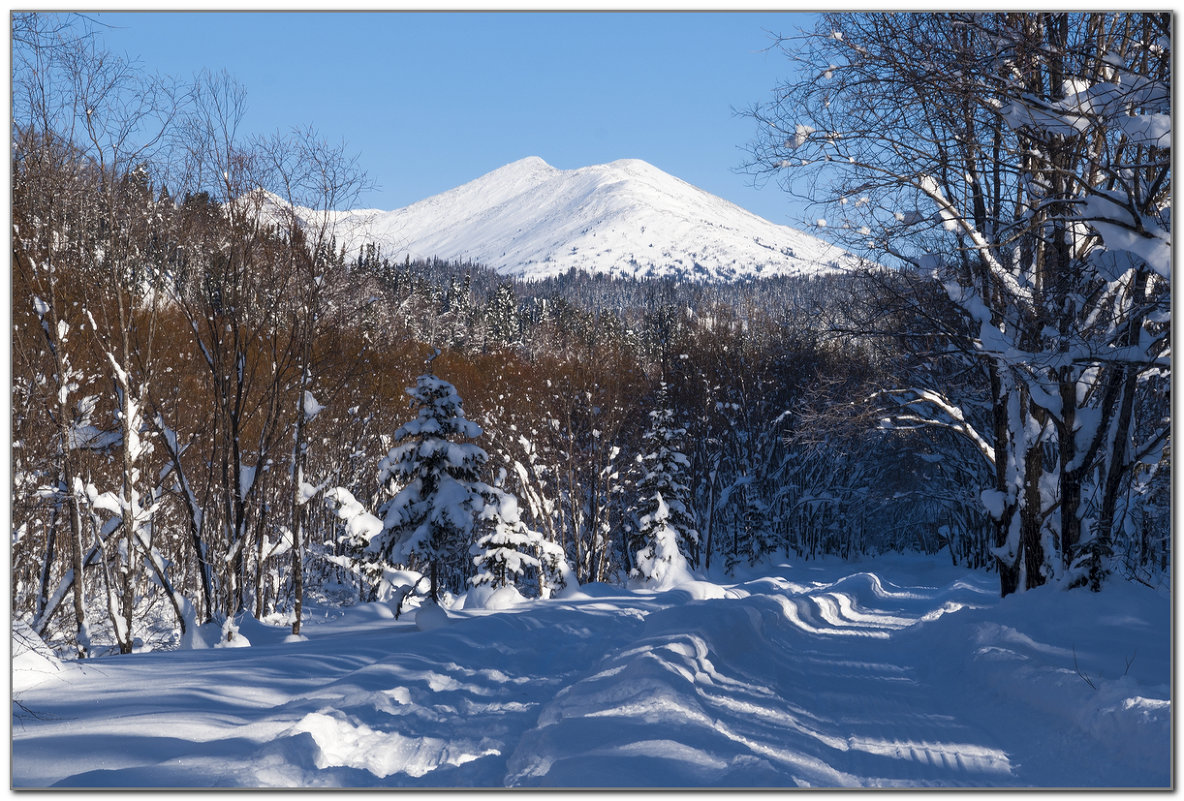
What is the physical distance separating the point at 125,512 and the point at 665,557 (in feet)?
61.6

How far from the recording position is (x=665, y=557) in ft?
85.1

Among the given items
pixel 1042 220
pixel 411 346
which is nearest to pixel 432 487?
pixel 411 346

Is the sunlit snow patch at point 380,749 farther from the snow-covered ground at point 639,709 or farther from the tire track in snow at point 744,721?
the tire track in snow at point 744,721

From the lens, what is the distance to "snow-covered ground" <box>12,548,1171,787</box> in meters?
4.48

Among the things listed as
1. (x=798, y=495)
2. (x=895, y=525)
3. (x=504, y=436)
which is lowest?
(x=895, y=525)

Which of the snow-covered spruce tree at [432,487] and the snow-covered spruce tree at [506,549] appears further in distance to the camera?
the snow-covered spruce tree at [506,549]

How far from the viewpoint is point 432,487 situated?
1636 cm

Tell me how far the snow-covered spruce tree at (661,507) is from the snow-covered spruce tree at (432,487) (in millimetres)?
10883

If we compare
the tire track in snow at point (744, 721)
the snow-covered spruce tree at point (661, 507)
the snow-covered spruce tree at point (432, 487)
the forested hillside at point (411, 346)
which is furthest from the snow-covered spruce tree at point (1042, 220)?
the snow-covered spruce tree at point (661, 507)

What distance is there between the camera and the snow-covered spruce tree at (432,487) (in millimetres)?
15828

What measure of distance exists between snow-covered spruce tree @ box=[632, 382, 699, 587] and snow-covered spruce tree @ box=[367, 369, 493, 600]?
35.7 ft

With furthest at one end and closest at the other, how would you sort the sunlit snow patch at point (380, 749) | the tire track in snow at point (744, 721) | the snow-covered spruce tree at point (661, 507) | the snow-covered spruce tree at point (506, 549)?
1. the snow-covered spruce tree at point (661, 507)
2. the snow-covered spruce tree at point (506, 549)
3. the sunlit snow patch at point (380, 749)
4. the tire track in snow at point (744, 721)

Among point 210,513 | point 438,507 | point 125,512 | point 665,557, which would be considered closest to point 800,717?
point 125,512

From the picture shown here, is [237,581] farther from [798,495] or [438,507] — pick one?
[798,495]
